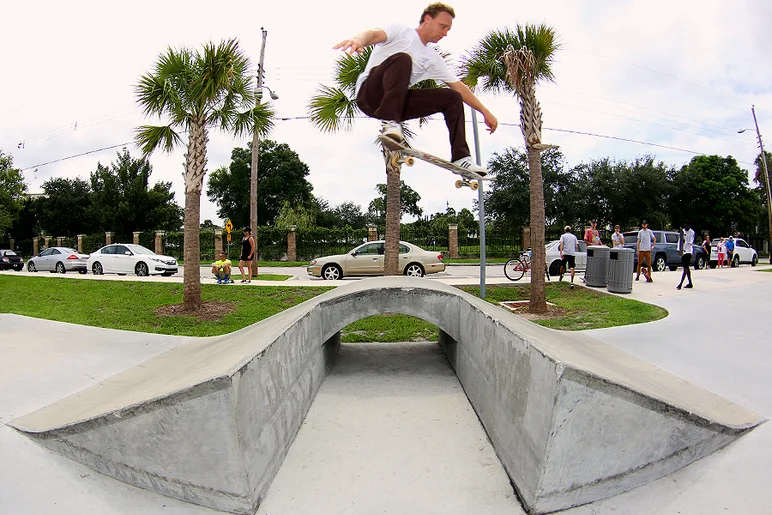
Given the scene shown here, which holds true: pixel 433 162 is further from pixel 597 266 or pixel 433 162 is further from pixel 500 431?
pixel 597 266

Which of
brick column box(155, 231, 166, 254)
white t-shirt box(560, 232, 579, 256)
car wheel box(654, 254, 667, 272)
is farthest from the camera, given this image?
brick column box(155, 231, 166, 254)

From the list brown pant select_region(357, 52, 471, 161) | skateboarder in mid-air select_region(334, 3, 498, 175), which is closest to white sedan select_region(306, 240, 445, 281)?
brown pant select_region(357, 52, 471, 161)

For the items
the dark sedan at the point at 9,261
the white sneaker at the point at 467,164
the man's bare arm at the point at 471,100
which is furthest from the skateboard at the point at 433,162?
the dark sedan at the point at 9,261

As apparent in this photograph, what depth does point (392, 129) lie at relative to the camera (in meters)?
4.17

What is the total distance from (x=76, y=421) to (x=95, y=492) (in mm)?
499

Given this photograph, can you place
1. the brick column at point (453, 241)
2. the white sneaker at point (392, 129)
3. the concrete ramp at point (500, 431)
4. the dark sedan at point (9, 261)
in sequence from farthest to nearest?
1. the brick column at point (453, 241)
2. the dark sedan at point (9, 261)
3. the white sneaker at point (392, 129)
4. the concrete ramp at point (500, 431)

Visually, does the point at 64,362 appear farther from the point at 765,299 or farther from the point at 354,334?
the point at 765,299

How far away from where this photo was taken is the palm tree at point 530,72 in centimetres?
936

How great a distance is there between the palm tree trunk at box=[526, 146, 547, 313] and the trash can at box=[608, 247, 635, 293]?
3101 millimetres

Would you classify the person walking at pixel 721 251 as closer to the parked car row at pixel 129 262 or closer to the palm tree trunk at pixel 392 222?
the palm tree trunk at pixel 392 222

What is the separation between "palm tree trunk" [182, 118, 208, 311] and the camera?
31.1 feet

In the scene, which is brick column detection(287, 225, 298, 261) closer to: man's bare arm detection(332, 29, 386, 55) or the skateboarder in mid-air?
the skateboarder in mid-air

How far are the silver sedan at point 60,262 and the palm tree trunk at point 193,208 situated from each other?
15.0 meters

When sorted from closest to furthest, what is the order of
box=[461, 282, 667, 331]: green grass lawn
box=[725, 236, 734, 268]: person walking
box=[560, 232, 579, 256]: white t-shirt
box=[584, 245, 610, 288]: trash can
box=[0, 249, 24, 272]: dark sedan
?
box=[461, 282, 667, 331]: green grass lawn → box=[584, 245, 610, 288]: trash can → box=[560, 232, 579, 256]: white t-shirt → box=[725, 236, 734, 268]: person walking → box=[0, 249, 24, 272]: dark sedan
